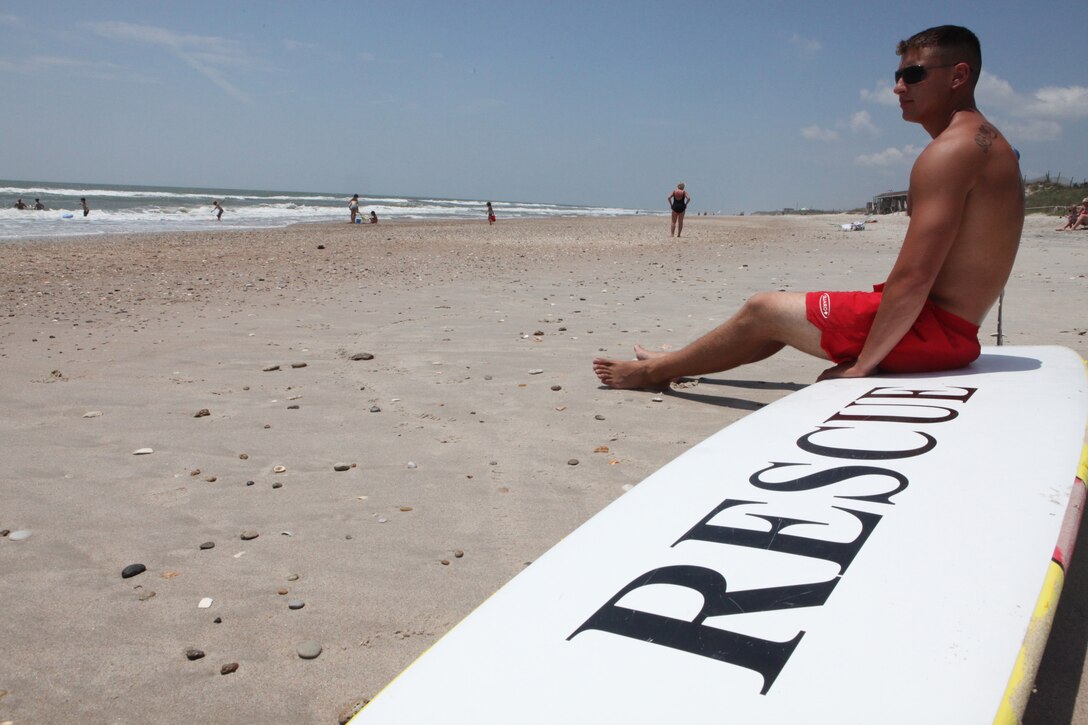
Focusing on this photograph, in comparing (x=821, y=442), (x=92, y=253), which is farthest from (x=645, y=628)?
(x=92, y=253)

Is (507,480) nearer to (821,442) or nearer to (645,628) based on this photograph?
(821,442)

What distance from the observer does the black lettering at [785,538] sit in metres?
1.35

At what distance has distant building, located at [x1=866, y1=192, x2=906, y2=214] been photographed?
155 feet

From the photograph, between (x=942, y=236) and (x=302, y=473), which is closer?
(x=942, y=236)

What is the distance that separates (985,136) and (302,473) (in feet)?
8.56

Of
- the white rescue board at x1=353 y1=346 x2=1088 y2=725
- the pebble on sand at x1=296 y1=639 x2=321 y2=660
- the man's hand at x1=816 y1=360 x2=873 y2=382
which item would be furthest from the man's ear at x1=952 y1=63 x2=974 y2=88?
the pebble on sand at x1=296 y1=639 x2=321 y2=660

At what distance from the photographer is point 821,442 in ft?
6.40

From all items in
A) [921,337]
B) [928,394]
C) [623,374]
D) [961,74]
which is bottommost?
[623,374]

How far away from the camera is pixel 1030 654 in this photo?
3.40ft

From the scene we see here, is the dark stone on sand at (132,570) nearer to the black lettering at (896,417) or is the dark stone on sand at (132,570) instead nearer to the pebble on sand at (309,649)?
the pebble on sand at (309,649)

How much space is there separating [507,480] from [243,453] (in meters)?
1.05

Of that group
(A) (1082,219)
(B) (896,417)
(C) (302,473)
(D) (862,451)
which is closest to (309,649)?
(C) (302,473)

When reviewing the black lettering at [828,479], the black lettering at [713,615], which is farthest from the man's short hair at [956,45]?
the black lettering at [713,615]

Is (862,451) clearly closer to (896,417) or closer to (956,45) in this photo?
(896,417)
